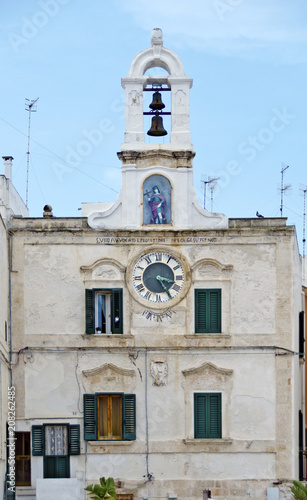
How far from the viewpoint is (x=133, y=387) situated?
34.1 metres

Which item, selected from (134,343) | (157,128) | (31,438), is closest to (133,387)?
(134,343)

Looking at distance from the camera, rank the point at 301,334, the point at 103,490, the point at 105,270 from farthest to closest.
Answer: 1. the point at 301,334
2. the point at 105,270
3. the point at 103,490

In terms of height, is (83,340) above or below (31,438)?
above

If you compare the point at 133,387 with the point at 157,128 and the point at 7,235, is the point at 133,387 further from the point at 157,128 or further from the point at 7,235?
the point at 157,128

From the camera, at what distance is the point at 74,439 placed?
3397cm

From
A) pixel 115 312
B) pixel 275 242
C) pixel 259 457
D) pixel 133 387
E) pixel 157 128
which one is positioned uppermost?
pixel 157 128

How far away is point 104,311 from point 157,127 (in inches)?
237

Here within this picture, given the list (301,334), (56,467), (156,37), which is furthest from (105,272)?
(156,37)

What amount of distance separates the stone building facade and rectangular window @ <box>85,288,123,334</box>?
43mm

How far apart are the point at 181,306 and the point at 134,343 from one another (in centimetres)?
180

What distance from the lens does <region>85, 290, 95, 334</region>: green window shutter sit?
3406cm

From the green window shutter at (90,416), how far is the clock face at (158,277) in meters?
3.45

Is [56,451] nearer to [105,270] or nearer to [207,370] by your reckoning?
[207,370]

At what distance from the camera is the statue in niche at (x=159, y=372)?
33938mm
